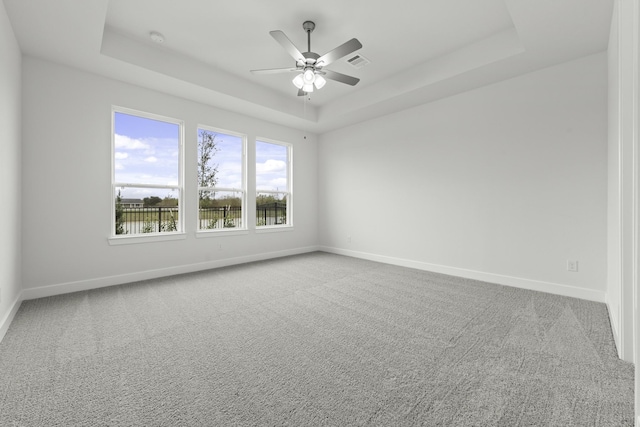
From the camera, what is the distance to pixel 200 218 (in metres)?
4.59

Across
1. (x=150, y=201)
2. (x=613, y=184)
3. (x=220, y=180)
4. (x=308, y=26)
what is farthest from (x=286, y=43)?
(x=613, y=184)

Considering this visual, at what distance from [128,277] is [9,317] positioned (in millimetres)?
1301

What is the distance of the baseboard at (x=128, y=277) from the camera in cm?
319

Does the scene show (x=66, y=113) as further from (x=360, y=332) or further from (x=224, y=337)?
(x=360, y=332)

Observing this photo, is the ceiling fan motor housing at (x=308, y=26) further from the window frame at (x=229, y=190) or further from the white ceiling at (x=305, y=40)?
the window frame at (x=229, y=190)

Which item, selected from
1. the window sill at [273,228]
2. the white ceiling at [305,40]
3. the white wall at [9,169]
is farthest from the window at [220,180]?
the white wall at [9,169]

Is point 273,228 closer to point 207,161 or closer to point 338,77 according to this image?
point 207,161

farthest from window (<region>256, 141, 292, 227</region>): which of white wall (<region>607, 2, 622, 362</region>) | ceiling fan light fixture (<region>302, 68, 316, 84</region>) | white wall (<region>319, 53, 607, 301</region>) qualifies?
white wall (<region>607, 2, 622, 362</region>)

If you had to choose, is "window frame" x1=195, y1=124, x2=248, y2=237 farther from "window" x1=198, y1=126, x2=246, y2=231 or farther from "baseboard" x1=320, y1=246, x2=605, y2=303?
"baseboard" x1=320, y1=246, x2=605, y2=303

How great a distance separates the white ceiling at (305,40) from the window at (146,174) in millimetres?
566

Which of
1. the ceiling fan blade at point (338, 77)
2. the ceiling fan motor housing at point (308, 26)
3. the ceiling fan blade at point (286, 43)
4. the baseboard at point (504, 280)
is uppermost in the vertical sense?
the ceiling fan motor housing at point (308, 26)

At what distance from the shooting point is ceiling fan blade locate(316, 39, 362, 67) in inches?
103

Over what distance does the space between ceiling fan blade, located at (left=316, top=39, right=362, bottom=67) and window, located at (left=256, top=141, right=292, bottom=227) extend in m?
2.73

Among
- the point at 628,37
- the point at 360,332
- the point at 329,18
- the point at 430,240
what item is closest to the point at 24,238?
the point at 360,332
